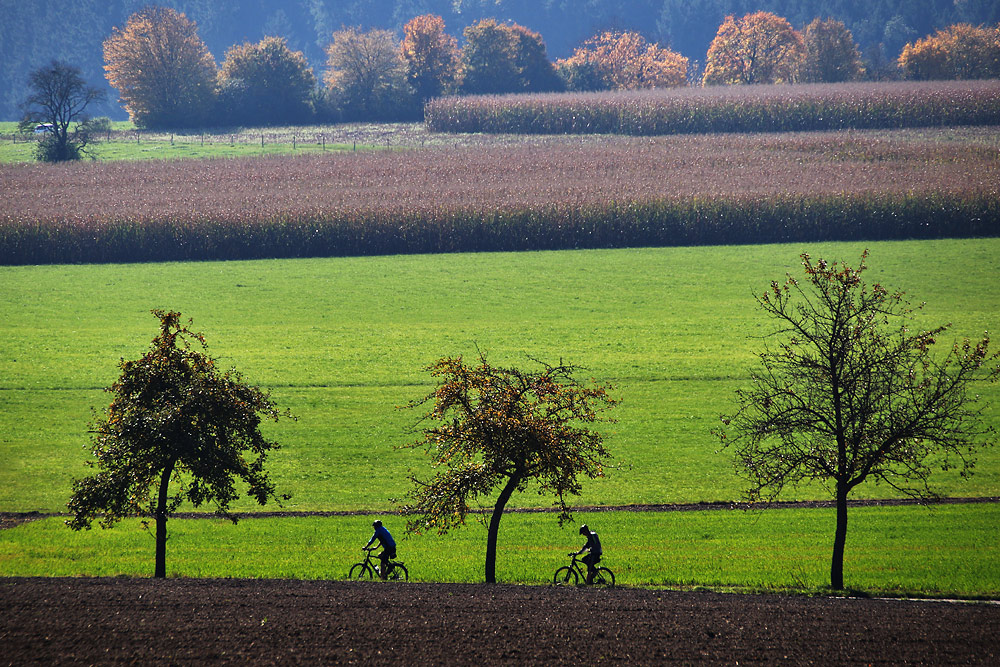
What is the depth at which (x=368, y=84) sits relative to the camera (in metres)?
123

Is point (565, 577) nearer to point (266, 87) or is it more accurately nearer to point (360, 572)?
point (360, 572)

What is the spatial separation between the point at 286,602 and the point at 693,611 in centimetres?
761

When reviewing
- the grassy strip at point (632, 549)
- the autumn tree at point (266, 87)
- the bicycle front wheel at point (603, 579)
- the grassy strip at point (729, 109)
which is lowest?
the grassy strip at point (632, 549)

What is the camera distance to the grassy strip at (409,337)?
103 feet

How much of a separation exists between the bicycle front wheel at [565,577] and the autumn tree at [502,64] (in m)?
107

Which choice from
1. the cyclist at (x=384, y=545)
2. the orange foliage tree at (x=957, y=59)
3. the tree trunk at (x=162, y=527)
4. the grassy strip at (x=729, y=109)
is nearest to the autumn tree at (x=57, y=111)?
the grassy strip at (x=729, y=109)

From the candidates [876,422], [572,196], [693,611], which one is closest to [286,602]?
[693,611]

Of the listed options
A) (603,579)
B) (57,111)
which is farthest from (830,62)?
(603,579)

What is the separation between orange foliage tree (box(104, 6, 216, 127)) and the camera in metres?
120

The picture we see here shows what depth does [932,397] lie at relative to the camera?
68.7 ft

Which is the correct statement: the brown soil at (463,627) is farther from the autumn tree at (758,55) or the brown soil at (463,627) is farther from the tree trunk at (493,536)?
the autumn tree at (758,55)

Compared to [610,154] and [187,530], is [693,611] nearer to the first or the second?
[187,530]

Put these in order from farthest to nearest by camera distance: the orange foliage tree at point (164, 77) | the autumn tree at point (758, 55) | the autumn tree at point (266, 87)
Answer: the autumn tree at point (758, 55), the orange foliage tree at point (164, 77), the autumn tree at point (266, 87)

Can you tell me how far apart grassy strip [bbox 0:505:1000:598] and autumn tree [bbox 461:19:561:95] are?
103032mm
